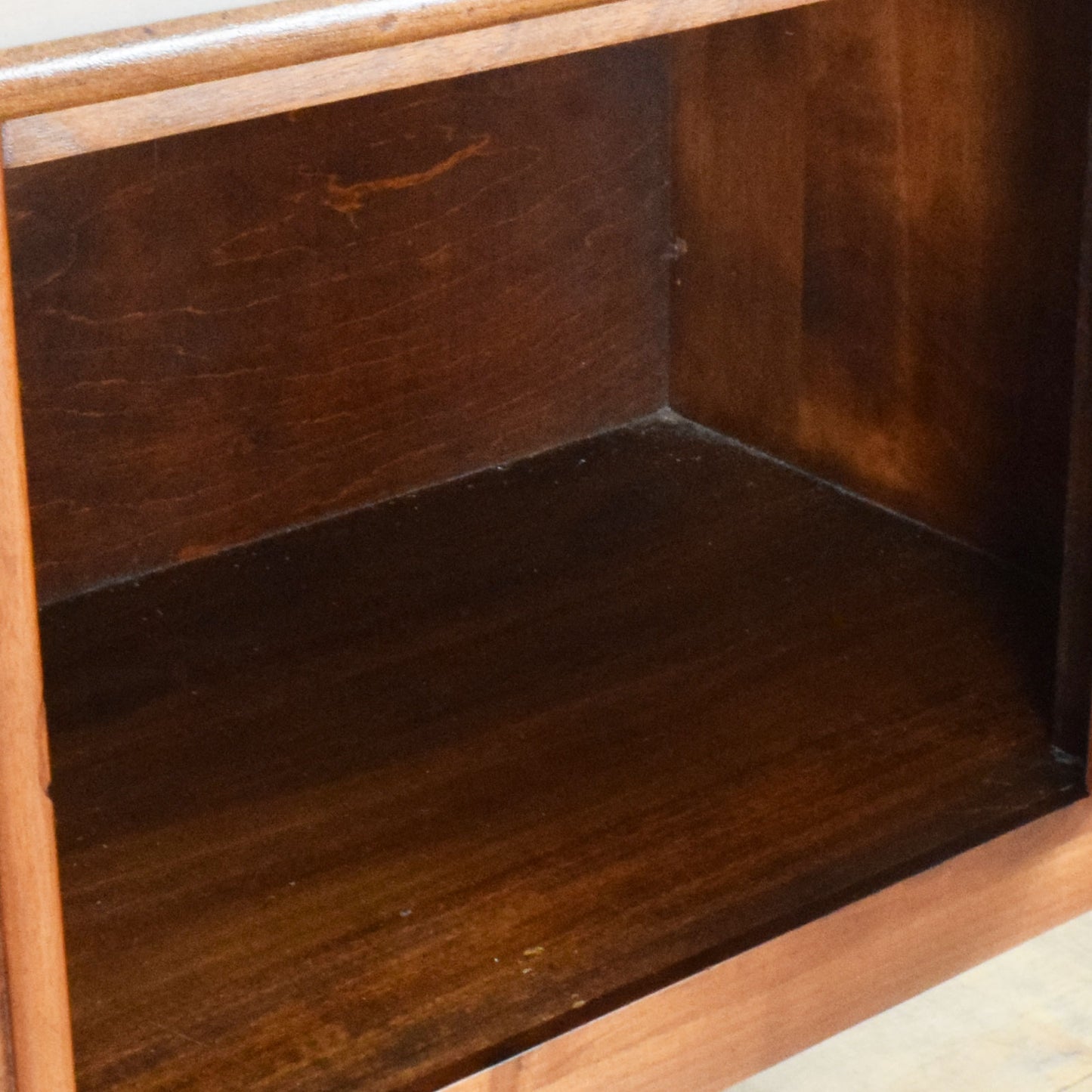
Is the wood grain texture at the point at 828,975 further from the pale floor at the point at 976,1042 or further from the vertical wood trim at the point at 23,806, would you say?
the vertical wood trim at the point at 23,806

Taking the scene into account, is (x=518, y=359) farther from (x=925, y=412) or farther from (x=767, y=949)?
(x=767, y=949)

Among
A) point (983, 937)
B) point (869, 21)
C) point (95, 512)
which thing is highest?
point (869, 21)

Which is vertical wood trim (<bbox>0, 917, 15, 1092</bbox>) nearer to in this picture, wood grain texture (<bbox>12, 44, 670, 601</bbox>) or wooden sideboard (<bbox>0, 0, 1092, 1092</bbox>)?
wooden sideboard (<bbox>0, 0, 1092, 1092</bbox>)

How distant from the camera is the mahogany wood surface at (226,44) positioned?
21.3 inches

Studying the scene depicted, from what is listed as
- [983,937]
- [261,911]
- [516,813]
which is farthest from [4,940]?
[983,937]

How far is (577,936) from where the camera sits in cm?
85

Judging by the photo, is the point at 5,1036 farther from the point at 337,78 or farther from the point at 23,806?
the point at 337,78

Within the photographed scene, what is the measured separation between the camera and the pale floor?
950 mm

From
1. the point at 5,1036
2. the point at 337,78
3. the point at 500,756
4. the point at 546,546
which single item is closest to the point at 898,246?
the point at 546,546

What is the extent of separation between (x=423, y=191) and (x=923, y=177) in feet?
1.03

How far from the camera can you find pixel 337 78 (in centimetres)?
62

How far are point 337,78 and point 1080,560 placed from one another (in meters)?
0.48

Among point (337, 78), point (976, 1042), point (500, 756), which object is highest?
point (337, 78)

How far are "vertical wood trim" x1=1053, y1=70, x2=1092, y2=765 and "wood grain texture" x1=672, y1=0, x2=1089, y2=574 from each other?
19 cm
